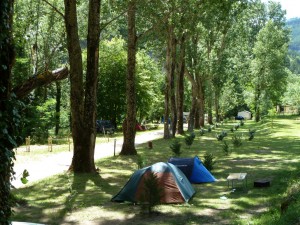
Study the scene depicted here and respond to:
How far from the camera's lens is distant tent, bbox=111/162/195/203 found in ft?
42.6

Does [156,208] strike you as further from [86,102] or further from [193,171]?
[86,102]

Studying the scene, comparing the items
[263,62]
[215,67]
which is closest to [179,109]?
[215,67]

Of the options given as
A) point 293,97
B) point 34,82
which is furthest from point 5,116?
point 293,97

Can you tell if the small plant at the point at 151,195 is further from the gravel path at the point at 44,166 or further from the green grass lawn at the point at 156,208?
the gravel path at the point at 44,166

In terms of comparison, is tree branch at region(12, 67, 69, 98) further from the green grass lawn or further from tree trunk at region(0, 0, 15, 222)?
the green grass lawn

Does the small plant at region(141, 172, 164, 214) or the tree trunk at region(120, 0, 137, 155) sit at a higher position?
the tree trunk at region(120, 0, 137, 155)

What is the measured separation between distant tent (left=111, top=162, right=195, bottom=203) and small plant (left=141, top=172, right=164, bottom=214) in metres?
0.75

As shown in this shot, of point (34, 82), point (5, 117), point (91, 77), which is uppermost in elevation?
point (91, 77)

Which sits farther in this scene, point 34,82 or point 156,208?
point 156,208

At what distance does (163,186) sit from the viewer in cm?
1305

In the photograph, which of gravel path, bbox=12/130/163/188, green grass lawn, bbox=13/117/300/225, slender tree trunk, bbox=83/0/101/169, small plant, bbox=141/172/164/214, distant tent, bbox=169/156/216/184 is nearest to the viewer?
green grass lawn, bbox=13/117/300/225

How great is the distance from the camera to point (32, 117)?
113ft

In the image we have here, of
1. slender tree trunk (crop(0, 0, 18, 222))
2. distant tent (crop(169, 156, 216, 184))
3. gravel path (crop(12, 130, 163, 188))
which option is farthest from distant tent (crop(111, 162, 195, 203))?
slender tree trunk (crop(0, 0, 18, 222))

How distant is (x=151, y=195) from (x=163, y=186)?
1.27 metres
